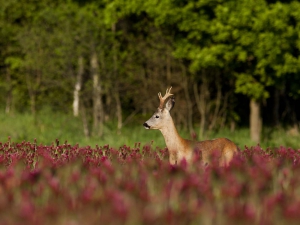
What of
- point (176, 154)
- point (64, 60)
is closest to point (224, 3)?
point (64, 60)

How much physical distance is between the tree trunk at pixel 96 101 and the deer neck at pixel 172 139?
1112cm

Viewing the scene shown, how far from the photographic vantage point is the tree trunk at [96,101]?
20.2 meters

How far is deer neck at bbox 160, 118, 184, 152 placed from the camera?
8.34m

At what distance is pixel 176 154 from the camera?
8.31 metres

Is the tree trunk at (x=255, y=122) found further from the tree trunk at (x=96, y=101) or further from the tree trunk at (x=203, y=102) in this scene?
the tree trunk at (x=96, y=101)

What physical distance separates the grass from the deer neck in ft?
24.3

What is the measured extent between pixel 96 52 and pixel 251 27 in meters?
5.55

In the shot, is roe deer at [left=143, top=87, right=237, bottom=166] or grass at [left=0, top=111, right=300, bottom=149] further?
grass at [left=0, top=111, right=300, bottom=149]

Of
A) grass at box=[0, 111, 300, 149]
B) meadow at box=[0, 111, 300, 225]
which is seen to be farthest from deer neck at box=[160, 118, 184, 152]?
grass at box=[0, 111, 300, 149]

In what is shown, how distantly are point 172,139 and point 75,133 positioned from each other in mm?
11880

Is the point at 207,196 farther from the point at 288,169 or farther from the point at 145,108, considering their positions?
the point at 145,108

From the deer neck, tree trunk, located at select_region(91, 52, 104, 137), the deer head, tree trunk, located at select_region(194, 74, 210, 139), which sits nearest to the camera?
the deer neck

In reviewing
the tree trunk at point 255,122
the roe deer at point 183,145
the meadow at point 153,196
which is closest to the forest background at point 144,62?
the tree trunk at point 255,122

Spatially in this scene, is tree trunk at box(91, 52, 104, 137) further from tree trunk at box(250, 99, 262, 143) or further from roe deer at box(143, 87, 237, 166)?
roe deer at box(143, 87, 237, 166)
